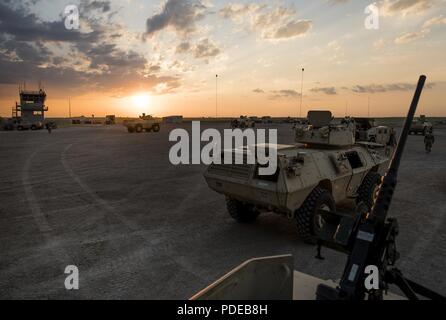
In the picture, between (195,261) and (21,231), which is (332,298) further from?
(21,231)

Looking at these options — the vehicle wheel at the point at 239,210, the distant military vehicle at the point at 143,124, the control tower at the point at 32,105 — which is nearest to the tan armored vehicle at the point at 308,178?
the vehicle wheel at the point at 239,210

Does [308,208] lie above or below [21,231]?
above

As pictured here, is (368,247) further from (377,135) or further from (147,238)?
(377,135)

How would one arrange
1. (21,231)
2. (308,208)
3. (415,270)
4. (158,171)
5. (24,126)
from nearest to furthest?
(415,270)
(308,208)
(21,231)
(158,171)
(24,126)

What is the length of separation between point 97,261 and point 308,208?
4019 millimetres

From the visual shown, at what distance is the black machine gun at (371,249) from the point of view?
7.29 feet

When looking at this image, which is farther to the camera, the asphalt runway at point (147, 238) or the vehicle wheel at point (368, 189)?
the vehicle wheel at point (368, 189)

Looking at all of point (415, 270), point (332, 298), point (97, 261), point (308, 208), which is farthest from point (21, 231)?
point (415, 270)

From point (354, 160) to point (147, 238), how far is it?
5332mm

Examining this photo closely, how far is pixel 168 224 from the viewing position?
7.62 metres

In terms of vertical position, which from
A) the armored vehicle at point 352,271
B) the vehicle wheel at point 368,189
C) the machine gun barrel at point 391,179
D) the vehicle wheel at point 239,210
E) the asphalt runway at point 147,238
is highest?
the machine gun barrel at point 391,179

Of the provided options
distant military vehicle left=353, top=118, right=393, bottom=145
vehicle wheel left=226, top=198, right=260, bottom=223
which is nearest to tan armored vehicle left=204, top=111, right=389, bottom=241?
vehicle wheel left=226, top=198, right=260, bottom=223

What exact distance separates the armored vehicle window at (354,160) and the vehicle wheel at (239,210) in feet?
8.81

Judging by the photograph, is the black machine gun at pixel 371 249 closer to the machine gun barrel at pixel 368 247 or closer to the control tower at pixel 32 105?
the machine gun barrel at pixel 368 247
